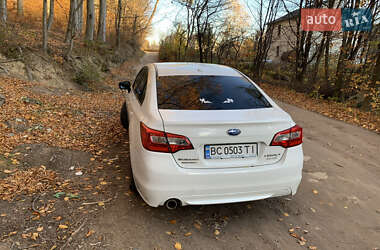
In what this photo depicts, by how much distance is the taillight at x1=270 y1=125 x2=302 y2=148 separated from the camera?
9.20 ft

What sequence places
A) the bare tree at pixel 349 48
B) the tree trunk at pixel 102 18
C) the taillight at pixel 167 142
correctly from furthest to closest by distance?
the tree trunk at pixel 102 18, the bare tree at pixel 349 48, the taillight at pixel 167 142

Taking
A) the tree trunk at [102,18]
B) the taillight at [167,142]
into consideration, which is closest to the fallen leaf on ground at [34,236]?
the taillight at [167,142]

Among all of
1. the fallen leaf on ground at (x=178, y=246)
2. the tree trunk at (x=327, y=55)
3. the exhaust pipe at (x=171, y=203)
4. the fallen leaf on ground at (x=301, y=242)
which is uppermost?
the tree trunk at (x=327, y=55)

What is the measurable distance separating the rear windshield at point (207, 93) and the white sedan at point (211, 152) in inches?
0.9

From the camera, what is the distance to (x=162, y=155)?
259cm

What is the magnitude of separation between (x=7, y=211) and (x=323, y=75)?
15387 mm

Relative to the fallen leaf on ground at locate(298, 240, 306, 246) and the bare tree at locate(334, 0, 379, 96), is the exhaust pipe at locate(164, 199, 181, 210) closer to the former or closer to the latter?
the fallen leaf on ground at locate(298, 240, 306, 246)

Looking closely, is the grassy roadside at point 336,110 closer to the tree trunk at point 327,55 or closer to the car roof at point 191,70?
the tree trunk at point 327,55

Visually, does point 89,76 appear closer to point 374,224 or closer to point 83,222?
point 83,222

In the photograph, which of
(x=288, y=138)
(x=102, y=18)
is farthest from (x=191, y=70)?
(x=102, y=18)

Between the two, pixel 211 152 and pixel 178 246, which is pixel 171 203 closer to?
pixel 178 246

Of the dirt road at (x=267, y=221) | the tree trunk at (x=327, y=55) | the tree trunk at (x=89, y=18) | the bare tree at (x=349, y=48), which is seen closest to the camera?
the dirt road at (x=267, y=221)

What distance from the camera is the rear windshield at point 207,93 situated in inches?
118

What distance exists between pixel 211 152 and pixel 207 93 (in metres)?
0.86
